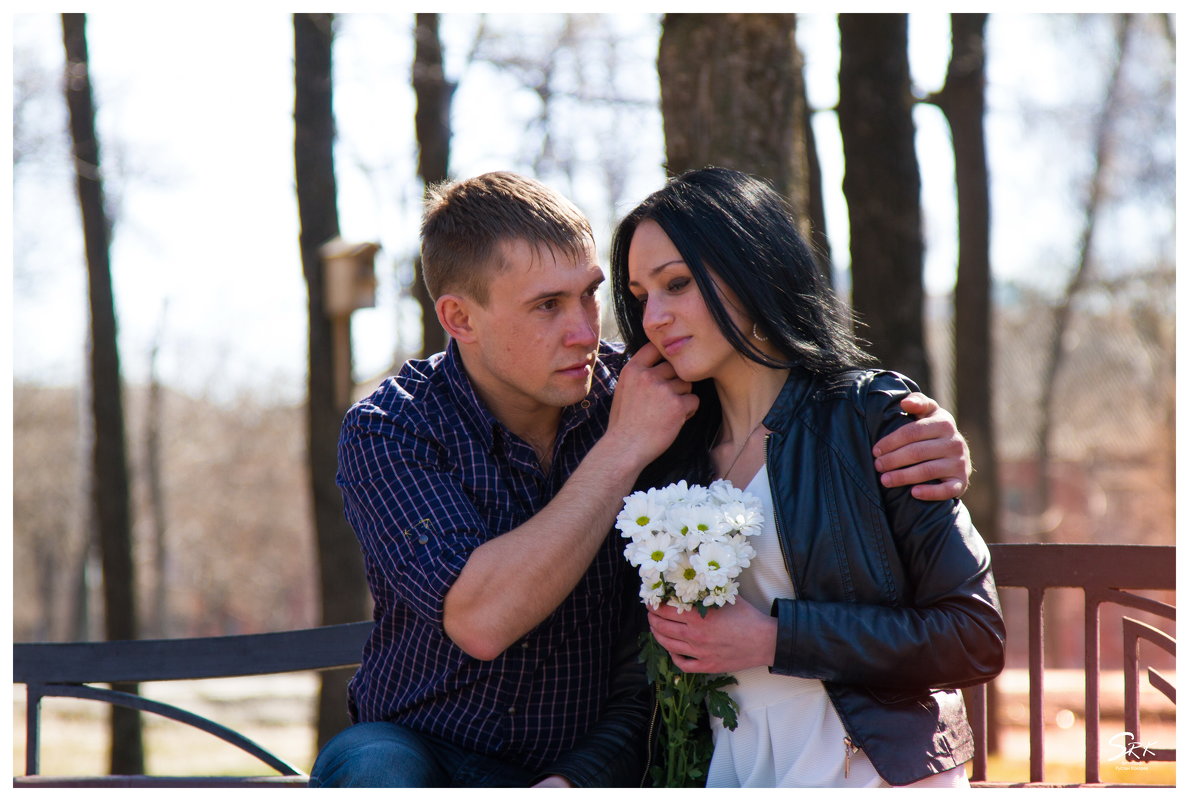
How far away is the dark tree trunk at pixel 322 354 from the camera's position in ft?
26.5

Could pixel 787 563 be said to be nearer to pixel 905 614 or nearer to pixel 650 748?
pixel 905 614

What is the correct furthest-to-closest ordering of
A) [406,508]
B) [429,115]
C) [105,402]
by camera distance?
1. [105,402]
2. [429,115]
3. [406,508]

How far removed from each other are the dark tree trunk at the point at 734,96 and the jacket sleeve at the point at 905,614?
179cm

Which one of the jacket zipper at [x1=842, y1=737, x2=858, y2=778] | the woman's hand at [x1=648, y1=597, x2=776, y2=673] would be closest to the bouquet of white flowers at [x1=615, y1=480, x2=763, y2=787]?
the woman's hand at [x1=648, y1=597, x2=776, y2=673]

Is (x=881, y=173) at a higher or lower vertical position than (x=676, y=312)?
higher

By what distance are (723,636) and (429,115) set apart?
23.9 ft

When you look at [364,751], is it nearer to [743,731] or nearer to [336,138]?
[743,731]

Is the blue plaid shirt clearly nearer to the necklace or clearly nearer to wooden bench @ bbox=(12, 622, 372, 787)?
the necklace

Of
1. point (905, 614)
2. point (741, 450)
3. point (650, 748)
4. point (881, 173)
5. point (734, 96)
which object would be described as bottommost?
point (650, 748)

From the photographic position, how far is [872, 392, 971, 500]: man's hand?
108 inches

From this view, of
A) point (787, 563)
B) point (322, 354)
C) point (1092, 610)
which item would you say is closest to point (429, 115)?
point (322, 354)

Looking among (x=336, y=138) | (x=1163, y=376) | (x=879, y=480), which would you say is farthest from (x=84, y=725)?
(x=1163, y=376)

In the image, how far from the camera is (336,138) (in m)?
8.77

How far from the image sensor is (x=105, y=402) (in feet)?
32.8
